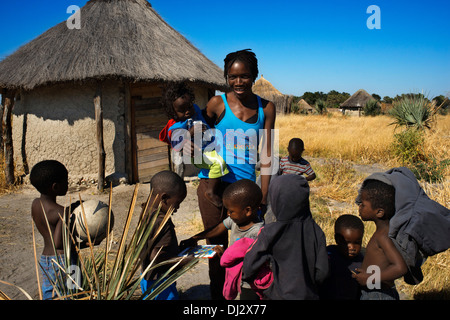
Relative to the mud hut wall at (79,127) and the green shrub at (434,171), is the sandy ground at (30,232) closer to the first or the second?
the mud hut wall at (79,127)

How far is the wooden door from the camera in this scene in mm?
Result: 7266

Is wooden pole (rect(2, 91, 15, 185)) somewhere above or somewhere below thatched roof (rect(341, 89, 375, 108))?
below

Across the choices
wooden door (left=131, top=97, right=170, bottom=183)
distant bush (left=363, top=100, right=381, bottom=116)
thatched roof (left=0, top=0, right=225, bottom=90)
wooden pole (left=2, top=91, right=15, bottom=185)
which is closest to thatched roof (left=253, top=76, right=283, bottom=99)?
distant bush (left=363, top=100, right=381, bottom=116)

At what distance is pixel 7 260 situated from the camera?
3742mm

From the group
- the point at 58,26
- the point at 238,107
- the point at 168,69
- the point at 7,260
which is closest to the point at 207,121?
the point at 238,107

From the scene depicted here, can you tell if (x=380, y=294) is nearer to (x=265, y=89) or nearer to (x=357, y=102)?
(x=265, y=89)

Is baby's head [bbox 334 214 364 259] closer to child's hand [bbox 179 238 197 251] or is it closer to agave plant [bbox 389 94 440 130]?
child's hand [bbox 179 238 197 251]

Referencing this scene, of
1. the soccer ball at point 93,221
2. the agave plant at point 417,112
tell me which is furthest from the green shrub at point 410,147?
the soccer ball at point 93,221

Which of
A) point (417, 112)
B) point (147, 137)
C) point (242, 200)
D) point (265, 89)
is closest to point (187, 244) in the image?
point (242, 200)

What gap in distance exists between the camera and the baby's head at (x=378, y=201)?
1.74m

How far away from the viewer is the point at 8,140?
7023mm

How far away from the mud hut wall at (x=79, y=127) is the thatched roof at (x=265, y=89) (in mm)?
16837

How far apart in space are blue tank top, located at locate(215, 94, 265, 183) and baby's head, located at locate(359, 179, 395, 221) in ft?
2.36
